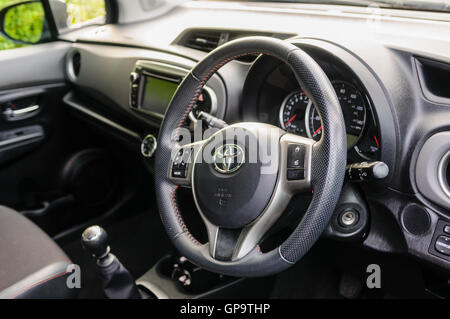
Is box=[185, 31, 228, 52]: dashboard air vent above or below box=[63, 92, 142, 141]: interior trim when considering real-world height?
above

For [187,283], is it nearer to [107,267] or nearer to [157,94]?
[107,267]

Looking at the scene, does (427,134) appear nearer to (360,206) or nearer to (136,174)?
(360,206)

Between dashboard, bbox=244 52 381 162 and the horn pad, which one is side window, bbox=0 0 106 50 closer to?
dashboard, bbox=244 52 381 162

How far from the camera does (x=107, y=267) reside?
1.39m

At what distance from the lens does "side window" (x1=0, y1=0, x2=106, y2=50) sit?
2.19 meters

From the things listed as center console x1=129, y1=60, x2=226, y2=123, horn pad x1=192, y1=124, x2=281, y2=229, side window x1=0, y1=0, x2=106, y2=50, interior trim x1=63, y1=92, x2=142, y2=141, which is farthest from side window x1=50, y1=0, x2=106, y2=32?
horn pad x1=192, y1=124, x2=281, y2=229

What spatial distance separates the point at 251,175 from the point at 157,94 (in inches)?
31.1

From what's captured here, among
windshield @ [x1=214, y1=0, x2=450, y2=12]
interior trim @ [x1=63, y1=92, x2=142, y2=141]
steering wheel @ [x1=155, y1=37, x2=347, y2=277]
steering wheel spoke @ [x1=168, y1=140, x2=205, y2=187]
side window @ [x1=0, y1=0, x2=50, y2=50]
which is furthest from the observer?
side window @ [x1=0, y1=0, x2=50, y2=50]

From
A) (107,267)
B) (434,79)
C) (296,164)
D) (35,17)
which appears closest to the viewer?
(296,164)

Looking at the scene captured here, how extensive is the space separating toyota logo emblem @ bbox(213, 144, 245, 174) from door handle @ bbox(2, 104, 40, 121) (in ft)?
4.37

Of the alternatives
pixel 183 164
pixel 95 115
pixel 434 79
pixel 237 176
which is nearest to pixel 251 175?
pixel 237 176

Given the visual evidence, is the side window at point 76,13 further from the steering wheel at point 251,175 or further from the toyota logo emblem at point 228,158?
the toyota logo emblem at point 228,158

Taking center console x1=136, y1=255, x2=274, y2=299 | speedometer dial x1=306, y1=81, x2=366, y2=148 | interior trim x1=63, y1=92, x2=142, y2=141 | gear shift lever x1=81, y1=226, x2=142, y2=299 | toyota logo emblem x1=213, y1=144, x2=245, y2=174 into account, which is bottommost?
center console x1=136, y1=255, x2=274, y2=299
